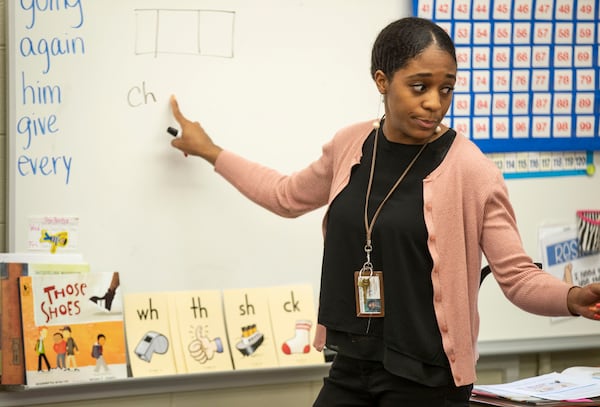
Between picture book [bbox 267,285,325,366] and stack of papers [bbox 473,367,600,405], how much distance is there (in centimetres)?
45

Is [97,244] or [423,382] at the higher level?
[97,244]

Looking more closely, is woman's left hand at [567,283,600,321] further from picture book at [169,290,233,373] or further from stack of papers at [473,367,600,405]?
picture book at [169,290,233,373]

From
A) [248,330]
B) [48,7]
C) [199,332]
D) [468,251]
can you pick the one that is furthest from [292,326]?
[48,7]

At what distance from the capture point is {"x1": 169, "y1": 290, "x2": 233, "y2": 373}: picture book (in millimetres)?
2387

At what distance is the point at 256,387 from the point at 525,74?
1140 mm

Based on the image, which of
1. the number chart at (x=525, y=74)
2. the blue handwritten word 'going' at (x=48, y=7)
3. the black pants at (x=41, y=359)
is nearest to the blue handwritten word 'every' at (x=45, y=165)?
the blue handwritten word 'going' at (x=48, y=7)

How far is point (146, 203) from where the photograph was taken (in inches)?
94.3

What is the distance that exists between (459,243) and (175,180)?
87 centimetres

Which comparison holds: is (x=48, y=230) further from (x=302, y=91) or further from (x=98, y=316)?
(x=302, y=91)

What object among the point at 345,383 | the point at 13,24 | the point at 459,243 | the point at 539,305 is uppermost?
the point at 13,24

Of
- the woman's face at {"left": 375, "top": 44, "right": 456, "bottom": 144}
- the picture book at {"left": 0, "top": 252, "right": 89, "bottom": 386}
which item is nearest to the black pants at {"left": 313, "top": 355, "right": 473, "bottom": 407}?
the woman's face at {"left": 375, "top": 44, "right": 456, "bottom": 144}

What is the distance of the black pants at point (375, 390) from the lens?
5.88 feet

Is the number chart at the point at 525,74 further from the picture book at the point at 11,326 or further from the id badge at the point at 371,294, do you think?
the picture book at the point at 11,326

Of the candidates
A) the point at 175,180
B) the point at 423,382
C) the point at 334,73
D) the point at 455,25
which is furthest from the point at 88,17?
the point at 423,382
